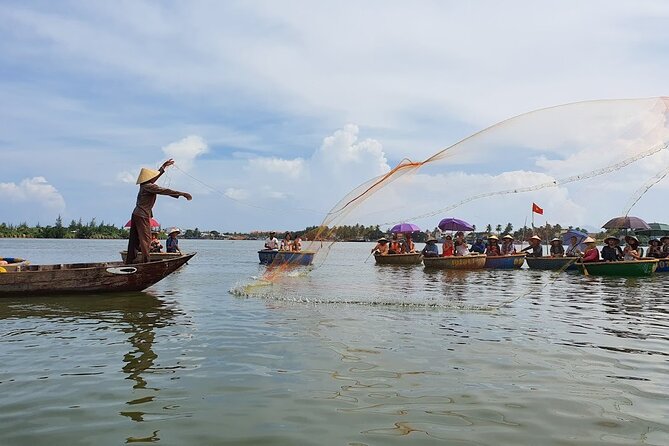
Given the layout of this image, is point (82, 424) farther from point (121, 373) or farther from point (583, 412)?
point (583, 412)

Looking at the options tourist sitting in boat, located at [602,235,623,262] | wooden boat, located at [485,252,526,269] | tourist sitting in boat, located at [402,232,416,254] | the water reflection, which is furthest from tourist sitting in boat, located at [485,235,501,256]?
the water reflection

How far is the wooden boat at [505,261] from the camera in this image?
27.6m

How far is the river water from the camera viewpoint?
511cm

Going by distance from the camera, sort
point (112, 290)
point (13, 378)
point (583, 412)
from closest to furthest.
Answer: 1. point (583, 412)
2. point (13, 378)
3. point (112, 290)

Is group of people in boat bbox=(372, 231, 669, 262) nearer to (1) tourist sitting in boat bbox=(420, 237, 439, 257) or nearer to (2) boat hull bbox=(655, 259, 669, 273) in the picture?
(1) tourist sitting in boat bbox=(420, 237, 439, 257)

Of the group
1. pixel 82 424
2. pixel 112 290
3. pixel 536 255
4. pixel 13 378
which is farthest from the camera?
pixel 536 255

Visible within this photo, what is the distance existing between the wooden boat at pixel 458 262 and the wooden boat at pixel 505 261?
2.64 feet

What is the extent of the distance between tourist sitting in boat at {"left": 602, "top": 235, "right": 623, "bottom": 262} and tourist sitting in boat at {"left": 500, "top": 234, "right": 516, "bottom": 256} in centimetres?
627

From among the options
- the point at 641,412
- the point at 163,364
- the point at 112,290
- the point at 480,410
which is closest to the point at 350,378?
the point at 480,410

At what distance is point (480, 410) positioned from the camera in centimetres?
561

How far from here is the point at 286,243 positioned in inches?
1229

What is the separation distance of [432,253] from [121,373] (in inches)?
900

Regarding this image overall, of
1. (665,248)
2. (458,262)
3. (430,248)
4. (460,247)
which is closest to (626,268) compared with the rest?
(665,248)

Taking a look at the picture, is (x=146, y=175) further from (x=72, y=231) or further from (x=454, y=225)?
(x=72, y=231)
